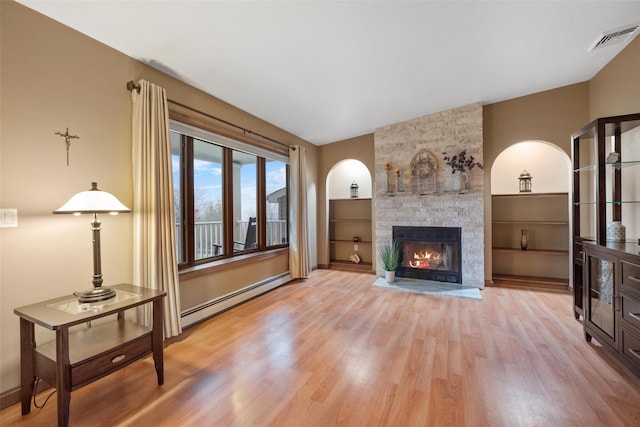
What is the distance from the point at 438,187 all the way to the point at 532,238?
5.90 feet

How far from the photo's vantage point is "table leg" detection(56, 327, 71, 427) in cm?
151

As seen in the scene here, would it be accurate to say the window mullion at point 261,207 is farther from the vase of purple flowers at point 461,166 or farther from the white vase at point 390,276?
the vase of purple flowers at point 461,166

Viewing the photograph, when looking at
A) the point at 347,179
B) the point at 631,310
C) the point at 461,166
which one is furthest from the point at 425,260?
the point at 631,310

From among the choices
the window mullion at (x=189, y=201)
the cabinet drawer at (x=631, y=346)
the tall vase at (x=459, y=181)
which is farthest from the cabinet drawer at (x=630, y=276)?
the window mullion at (x=189, y=201)

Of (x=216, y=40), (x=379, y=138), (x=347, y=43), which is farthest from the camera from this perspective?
(x=379, y=138)

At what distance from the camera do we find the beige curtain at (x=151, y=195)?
2.47 metres

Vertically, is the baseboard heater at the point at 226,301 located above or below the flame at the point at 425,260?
below

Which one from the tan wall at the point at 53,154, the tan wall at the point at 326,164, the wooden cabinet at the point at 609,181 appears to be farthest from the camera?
the tan wall at the point at 326,164

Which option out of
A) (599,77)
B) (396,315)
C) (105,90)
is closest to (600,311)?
(396,315)

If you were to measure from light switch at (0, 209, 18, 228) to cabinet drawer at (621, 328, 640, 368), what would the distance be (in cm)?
438

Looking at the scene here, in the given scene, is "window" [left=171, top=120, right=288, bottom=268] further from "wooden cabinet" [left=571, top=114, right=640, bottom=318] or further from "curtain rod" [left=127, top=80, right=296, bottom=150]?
"wooden cabinet" [left=571, top=114, right=640, bottom=318]

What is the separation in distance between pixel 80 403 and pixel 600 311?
4.13 meters

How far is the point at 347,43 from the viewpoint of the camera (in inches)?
99.7

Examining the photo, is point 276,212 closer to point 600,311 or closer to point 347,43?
point 347,43
